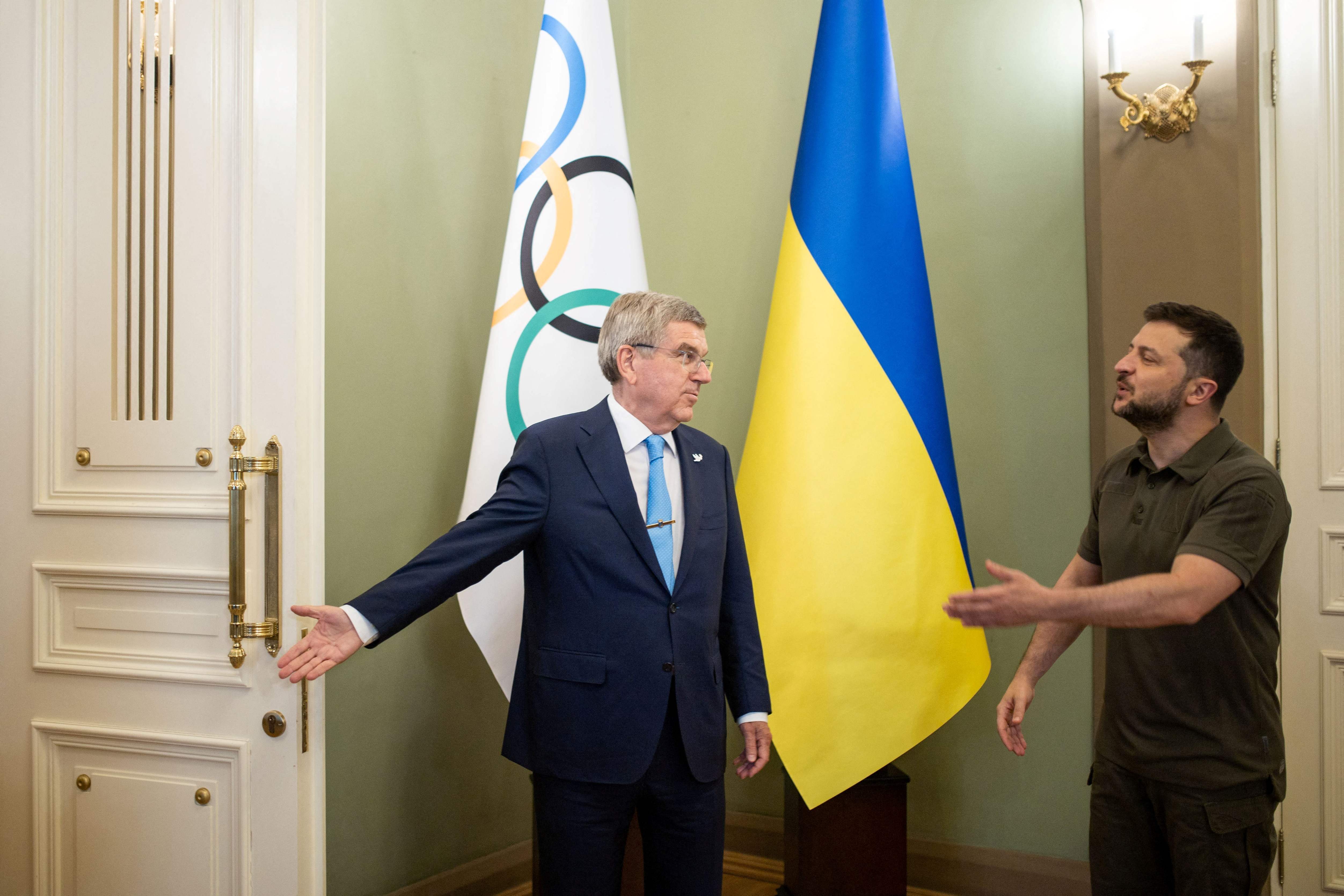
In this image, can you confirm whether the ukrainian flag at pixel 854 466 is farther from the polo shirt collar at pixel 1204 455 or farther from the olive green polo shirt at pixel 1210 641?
the polo shirt collar at pixel 1204 455

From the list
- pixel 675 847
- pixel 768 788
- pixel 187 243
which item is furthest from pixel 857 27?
pixel 768 788

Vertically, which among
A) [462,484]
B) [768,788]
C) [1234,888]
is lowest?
[768,788]

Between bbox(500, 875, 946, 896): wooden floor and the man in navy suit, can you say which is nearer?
the man in navy suit

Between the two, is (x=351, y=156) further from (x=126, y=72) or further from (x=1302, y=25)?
(x=1302, y=25)

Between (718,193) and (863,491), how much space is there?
1.35 m

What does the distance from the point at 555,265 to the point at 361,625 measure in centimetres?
111

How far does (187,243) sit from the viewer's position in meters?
1.88

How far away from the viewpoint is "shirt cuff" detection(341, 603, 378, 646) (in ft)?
4.75

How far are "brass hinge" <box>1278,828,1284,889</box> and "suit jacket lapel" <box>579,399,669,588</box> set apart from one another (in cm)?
165

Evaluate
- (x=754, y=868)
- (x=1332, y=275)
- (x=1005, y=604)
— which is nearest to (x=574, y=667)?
(x=1005, y=604)

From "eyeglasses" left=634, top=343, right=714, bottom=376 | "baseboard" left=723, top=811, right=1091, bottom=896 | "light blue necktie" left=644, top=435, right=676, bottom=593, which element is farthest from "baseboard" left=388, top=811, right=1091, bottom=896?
"eyeglasses" left=634, top=343, right=714, bottom=376

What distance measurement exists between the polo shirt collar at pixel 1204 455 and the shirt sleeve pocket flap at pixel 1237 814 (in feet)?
1.80

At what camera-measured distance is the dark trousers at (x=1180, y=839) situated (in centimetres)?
153

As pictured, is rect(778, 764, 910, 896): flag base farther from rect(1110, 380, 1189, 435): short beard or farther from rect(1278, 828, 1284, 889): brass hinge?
rect(1110, 380, 1189, 435): short beard
